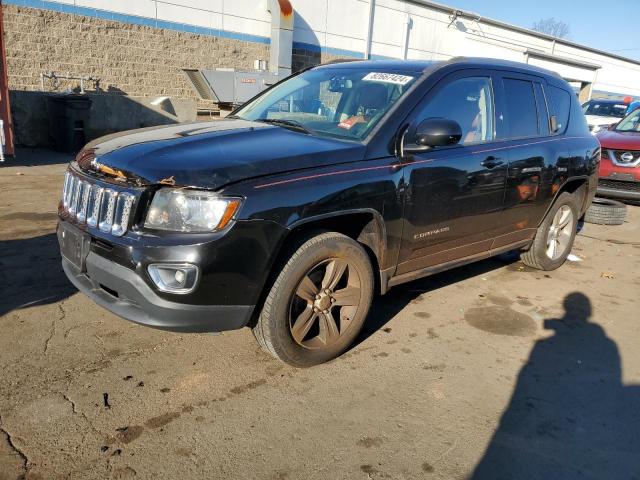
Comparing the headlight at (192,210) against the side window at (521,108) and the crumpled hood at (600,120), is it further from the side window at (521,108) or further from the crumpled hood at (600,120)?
the crumpled hood at (600,120)

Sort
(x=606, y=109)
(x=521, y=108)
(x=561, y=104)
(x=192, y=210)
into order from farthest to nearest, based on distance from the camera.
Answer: (x=606, y=109), (x=561, y=104), (x=521, y=108), (x=192, y=210)

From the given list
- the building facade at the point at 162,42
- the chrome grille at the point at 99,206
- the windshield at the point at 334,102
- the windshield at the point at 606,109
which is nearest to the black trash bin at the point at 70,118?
the building facade at the point at 162,42

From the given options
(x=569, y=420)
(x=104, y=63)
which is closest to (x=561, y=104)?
(x=569, y=420)

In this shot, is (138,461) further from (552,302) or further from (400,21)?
(400,21)

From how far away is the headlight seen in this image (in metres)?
2.63

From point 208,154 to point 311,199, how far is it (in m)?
0.63

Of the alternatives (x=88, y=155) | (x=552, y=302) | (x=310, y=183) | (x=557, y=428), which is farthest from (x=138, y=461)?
(x=552, y=302)

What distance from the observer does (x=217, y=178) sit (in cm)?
265

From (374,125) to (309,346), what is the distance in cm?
150

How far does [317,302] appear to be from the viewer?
3.19 metres

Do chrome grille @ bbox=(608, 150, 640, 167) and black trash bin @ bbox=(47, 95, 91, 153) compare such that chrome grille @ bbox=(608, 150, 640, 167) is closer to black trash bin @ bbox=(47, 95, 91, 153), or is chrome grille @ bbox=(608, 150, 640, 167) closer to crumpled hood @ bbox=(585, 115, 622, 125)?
crumpled hood @ bbox=(585, 115, 622, 125)

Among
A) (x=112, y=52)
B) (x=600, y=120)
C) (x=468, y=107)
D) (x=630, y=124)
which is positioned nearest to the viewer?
(x=468, y=107)

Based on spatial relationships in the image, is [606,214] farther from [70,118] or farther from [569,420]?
[70,118]

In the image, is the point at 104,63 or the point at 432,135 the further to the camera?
the point at 104,63
